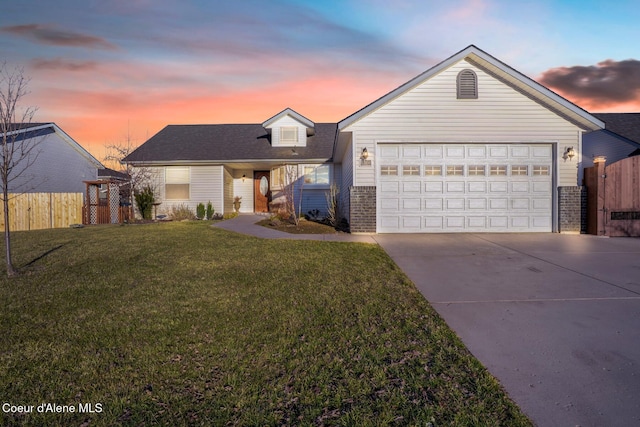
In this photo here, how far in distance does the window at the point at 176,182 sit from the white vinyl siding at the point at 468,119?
11.4m

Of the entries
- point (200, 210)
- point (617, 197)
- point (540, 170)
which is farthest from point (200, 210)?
point (617, 197)

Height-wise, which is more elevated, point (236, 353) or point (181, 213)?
point (181, 213)

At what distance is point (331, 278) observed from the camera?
5.32 meters

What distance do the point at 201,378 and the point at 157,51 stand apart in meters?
11.6

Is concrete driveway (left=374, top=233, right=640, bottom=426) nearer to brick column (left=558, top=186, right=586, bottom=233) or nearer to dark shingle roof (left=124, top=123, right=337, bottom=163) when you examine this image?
brick column (left=558, top=186, right=586, bottom=233)

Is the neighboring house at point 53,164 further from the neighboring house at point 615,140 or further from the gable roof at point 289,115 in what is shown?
the neighboring house at point 615,140

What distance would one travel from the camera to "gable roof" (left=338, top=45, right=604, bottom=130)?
400 inches

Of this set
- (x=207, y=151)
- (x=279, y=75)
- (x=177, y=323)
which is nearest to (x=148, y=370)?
(x=177, y=323)

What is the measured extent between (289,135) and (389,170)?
9.59m

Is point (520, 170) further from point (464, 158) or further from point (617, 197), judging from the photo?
point (617, 197)

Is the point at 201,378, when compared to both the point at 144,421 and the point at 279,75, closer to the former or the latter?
the point at 144,421

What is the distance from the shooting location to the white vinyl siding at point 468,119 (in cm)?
1069

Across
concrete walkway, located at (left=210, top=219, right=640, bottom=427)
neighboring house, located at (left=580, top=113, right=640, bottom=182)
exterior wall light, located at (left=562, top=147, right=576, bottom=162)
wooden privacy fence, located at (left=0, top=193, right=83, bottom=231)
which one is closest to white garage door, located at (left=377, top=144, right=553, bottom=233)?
exterior wall light, located at (left=562, top=147, right=576, bottom=162)

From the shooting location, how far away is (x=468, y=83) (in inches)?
421
